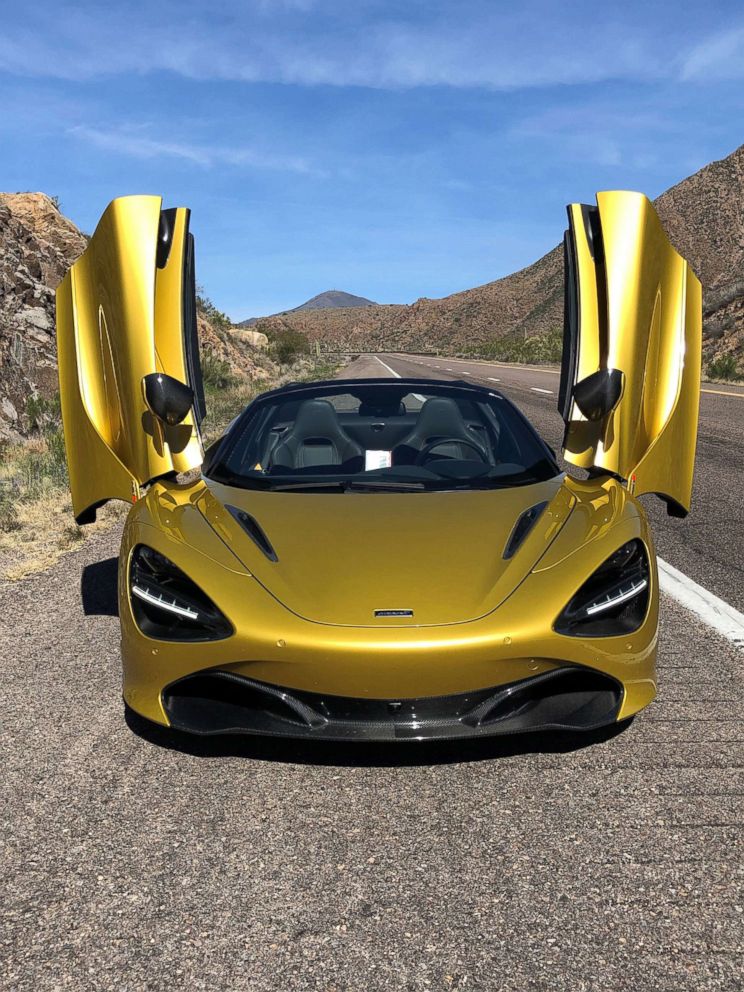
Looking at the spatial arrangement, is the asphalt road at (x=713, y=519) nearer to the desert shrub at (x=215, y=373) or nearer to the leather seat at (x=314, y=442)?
the leather seat at (x=314, y=442)

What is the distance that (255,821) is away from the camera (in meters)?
2.65

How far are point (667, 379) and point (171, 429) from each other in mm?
2397

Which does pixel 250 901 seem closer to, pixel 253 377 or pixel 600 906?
pixel 600 906

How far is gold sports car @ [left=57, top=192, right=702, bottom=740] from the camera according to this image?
273 centimetres

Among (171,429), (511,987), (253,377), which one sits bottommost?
(253,377)

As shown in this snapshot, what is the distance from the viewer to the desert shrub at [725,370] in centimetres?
2712

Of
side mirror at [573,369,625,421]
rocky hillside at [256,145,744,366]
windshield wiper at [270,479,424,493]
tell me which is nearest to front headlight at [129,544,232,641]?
windshield wiper at [270,479,424,493]

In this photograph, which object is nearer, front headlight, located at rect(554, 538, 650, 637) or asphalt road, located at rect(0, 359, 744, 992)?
asphalt road, located at rect(0, 359, 744, 992)

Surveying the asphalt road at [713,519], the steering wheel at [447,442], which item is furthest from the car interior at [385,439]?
the asphalt road at [713,519]

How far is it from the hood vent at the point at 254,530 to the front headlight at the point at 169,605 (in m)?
0.32

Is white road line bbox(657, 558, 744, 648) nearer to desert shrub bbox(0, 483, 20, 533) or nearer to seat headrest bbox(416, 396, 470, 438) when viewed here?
seat headrest bbox(416, 396, 470, 438)

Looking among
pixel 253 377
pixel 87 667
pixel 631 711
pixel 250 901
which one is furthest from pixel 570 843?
pixel 253 377

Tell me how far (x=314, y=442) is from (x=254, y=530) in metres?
1.27

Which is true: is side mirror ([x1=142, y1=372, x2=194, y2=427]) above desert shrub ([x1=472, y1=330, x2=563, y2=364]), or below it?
above
